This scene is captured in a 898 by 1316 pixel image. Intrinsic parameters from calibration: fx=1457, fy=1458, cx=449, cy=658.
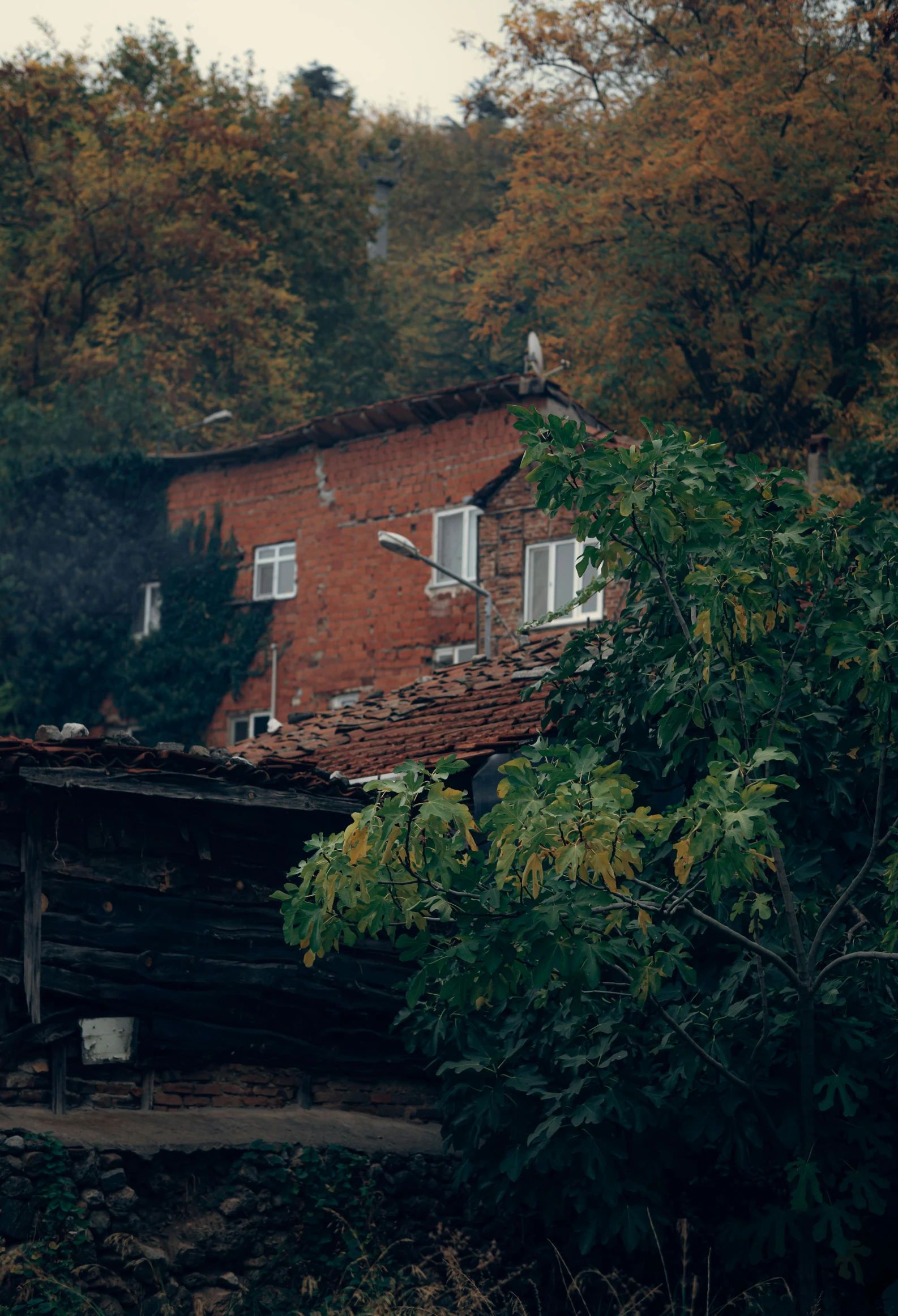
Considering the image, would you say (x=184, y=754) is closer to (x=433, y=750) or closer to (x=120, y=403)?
(x=433, y=750)

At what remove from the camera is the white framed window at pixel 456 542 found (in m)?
23.0

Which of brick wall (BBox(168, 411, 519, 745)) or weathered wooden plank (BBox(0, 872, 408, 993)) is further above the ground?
brick wall (BBox(168, 411, 519, 745))

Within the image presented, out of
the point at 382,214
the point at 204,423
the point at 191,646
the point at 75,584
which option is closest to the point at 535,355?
the point at 204,423

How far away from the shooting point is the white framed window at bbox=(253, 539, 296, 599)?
25.7 metres

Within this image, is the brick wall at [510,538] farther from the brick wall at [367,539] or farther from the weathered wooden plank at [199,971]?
the weathered wooden plank at [199,971]

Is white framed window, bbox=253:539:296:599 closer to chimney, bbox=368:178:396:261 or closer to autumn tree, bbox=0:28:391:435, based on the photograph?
autumn tree, bbox=0:28:391:435

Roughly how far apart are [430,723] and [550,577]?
315 inches

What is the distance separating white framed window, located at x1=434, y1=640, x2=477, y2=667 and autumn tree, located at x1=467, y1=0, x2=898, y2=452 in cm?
673

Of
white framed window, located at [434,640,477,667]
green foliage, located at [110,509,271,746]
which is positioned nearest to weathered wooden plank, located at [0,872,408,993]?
white framed window, located at [434,640,477,667]

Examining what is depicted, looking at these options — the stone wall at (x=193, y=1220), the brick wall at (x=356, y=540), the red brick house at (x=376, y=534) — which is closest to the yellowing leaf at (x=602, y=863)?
the stone wall at (x=193, y=1220)

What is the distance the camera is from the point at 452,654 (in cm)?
2311

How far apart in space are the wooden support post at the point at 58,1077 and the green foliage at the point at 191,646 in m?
16.2

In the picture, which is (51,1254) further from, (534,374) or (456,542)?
(456,542)

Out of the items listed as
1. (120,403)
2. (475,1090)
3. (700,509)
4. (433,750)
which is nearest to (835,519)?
(700,509)
